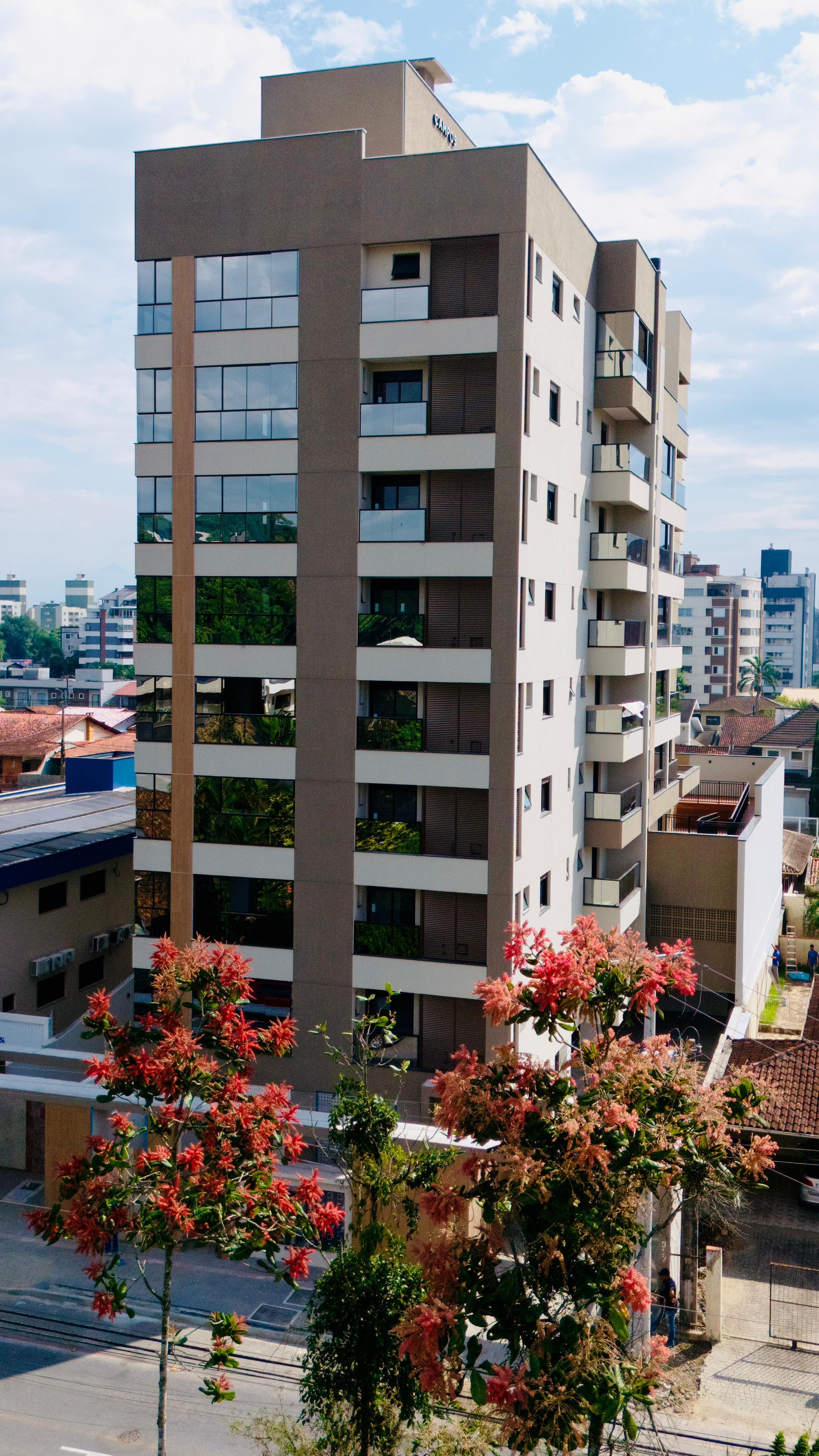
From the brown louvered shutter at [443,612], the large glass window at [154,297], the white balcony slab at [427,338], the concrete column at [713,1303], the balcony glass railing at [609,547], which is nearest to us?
the concrete column at [713,1303]

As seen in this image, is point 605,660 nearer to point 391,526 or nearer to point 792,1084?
point 391,526

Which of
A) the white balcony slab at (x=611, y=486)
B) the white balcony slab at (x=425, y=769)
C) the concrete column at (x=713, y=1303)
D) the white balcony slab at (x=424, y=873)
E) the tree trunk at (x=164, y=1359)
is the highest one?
the white balcony slab at (x=611, y=486)

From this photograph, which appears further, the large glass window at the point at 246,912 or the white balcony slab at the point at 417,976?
the large glass window at the point at 246,912

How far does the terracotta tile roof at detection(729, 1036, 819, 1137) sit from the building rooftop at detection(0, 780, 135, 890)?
60.4 ft

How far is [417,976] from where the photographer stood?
2705 centimetres

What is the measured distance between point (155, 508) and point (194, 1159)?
18418mm

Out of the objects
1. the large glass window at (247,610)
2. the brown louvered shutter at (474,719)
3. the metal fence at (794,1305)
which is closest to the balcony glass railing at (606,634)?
the brown louvered shutter at (474,719)

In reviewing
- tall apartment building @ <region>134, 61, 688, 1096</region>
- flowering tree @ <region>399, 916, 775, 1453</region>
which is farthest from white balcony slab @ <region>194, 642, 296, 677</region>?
flowering tree @ <region>399, 916, 775, 1453</region>

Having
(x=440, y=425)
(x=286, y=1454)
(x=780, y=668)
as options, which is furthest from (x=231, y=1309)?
(x=780, y=668)

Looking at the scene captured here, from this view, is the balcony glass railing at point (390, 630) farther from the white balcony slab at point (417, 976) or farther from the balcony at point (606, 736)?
the balcony at point (606, 736)

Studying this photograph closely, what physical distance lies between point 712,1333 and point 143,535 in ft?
65.9

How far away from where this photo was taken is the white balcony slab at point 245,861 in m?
27.7

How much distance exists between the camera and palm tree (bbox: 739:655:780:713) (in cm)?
13162

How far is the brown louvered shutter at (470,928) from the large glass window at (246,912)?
12.3ft
